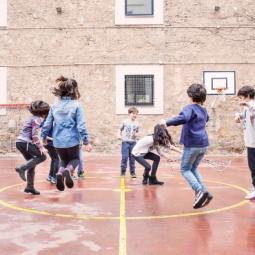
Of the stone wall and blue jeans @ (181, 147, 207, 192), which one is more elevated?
the stone wall

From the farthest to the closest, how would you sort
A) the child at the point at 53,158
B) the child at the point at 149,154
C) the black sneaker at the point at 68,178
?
the child at the point at 53,158, the child at the point at 149,154, the black sneaker at the point at 68,178

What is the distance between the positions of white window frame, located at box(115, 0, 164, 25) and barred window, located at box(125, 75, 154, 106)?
6.58 feet

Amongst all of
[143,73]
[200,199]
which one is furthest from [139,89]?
[200,199]

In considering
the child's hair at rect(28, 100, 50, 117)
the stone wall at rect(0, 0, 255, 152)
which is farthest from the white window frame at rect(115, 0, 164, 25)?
the child's hair at rect(28, 100, 50, 117)

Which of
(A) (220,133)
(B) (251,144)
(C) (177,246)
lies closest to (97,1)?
(A) (220,133)

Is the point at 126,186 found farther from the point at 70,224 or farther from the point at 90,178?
the point at 70,224

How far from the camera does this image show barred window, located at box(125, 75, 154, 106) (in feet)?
54.9

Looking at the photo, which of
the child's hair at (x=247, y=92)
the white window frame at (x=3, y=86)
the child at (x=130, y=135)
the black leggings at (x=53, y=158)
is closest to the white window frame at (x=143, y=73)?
the white window frame at (x=3, y=86)

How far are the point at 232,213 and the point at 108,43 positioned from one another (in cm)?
1159

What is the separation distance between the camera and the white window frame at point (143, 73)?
16516mm

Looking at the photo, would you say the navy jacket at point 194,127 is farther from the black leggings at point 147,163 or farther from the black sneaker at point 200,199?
the black leggings at point 147,163

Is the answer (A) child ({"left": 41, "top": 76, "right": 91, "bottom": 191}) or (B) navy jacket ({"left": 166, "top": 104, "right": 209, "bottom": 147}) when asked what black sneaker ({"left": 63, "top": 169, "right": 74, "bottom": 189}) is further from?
(B) navy jacket ({"left": 166, "top": 104, "right": 209, "bottom": 147})

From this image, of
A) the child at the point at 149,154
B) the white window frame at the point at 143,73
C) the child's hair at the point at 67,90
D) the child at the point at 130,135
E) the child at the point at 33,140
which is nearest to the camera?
the child's hair at the point at 67,90

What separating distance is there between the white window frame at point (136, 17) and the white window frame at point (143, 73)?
162 centimetres
